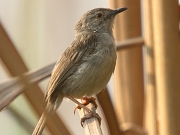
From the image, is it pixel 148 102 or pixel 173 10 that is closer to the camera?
pixel 173 10

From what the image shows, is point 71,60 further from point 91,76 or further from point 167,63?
point 167,63

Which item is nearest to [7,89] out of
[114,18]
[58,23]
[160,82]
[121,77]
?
[58,23]

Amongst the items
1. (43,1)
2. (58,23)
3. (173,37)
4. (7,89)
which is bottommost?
(173,37)

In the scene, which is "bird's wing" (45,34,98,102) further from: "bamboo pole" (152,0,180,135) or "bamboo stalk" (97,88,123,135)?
"bamboo pole" (152,0,180,135)

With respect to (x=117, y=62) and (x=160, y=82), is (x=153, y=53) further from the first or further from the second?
(x=117, y=62)

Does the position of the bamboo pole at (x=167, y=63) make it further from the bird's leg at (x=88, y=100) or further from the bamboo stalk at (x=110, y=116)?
the bird's leg at (x=88, y=100)

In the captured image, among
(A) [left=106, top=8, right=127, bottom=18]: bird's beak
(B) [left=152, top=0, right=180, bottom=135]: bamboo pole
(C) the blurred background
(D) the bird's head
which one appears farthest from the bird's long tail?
(D) the bird's head

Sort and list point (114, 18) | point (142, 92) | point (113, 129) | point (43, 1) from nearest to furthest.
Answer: point (43, 1) < point (113, 129) < point (142, 92) < point (114, 18)
